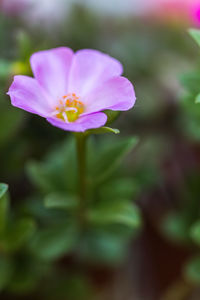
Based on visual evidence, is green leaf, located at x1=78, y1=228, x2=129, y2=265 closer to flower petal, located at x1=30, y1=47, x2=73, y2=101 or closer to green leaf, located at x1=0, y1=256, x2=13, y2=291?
green leaf, located at x1=0, y1=256, x2=13, y2=291

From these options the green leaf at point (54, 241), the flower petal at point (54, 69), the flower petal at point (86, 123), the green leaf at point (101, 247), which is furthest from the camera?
the green leaf at point (101, 247)

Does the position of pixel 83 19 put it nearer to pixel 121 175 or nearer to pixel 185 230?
pixel 121 175

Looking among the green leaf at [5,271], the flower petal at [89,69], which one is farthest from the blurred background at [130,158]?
the flower petal at [89,69]

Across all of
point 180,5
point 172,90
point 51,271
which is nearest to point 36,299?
point 51,271

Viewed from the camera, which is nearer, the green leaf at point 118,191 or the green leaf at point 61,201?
the green leaf at point 61,201

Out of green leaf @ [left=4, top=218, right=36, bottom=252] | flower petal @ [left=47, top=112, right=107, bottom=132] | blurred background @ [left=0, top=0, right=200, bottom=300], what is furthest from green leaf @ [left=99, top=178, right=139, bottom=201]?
flower petal @ [left=47, top=112, right=107, bottom=132]

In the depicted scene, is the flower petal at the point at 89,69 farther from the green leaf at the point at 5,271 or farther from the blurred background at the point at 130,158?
the green leaf at the point at 5,271

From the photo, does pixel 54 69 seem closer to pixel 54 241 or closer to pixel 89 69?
pixel 89 69
